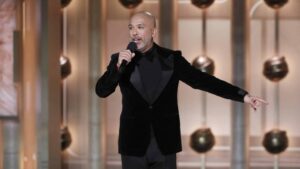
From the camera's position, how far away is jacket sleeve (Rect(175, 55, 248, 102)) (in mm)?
2254

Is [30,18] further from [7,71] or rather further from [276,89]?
[276,89]

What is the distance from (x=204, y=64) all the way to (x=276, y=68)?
43cm

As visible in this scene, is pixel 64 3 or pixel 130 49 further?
pixel 64 3

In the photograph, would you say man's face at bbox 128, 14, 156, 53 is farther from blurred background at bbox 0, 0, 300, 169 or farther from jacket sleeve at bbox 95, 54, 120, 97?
blurred background at bbox 0, 0, 300, 169

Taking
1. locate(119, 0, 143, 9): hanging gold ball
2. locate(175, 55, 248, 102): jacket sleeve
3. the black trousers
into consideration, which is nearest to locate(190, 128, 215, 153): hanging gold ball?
locate(119, 0, 143, 9): hanging gold ball

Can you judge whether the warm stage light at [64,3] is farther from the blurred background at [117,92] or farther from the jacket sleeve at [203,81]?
the jacket sleeve at [203,81]

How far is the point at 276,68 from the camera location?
3.65m

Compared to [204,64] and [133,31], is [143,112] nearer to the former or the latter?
[133,31]

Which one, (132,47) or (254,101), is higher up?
(132,47)

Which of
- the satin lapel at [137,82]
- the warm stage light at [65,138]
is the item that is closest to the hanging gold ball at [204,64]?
the warm stage light at [65,138]

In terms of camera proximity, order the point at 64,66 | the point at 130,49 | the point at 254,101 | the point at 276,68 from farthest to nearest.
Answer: the point at 64,66
the point at 276,68
the point at 254,101
the point at 130,49

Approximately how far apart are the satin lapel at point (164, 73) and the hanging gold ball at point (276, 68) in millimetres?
1568

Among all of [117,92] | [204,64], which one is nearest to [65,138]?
[117,92]

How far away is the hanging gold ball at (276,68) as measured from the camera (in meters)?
3.66
